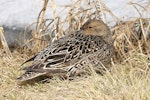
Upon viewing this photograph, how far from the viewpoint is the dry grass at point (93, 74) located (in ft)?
14.3

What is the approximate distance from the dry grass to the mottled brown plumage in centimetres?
11

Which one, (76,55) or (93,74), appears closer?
(93,74)

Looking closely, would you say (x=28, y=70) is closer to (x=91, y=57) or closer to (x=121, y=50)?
(x=91, y=57)

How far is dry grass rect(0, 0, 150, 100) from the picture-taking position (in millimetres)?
4359

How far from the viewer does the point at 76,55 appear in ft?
16.3

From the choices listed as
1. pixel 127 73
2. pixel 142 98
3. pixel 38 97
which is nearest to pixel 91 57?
pixel 127 73

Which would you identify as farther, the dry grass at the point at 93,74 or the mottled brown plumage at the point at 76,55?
the mottled brown plumage at the point at 76,55

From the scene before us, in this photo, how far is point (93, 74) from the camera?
4.69 metres

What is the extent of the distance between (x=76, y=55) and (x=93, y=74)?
1.11 feet

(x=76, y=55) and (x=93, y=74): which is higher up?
(x=76, y=55)

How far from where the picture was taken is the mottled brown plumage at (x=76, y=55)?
489 centimetres

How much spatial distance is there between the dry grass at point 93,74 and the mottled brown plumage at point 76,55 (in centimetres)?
11

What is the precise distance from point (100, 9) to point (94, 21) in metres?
0.33

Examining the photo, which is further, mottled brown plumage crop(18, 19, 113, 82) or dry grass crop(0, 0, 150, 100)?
mottled brown plumage crop(18, 19, 113, 82)
